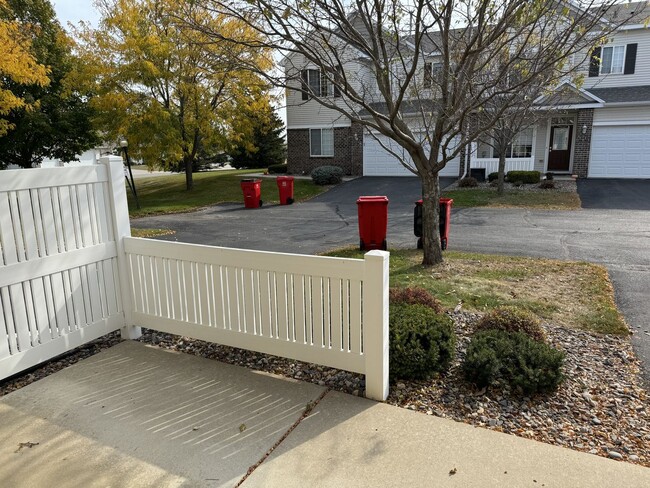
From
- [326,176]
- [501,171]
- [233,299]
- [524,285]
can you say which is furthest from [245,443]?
[326,176]

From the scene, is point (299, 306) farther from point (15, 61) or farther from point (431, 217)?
point (15, 61)

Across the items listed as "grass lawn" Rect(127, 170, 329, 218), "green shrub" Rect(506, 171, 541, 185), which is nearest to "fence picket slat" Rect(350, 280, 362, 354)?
"grass lawn" Rect(127, 170, 329, 218)

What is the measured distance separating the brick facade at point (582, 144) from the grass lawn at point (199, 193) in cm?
1127

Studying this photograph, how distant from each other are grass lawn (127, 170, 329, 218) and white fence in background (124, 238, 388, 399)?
12.8 meters

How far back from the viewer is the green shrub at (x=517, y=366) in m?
3.75

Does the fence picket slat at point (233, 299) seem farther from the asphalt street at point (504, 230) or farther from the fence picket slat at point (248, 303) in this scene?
the asphalt street at point (504, 230)

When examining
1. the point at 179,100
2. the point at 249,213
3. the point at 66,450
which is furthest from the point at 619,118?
the point at 66,450

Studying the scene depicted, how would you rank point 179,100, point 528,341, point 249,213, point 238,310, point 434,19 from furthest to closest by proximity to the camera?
point 179,100, point 249,213, point 434,19, point 238,310, point 528,341

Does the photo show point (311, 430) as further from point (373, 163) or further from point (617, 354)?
point (373, 163)

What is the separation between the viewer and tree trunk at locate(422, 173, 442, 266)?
24.4 feet

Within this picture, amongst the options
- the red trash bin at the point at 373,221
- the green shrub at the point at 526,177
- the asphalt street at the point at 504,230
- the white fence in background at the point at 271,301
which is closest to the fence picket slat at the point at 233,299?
the white fence in background at the point at 271,301

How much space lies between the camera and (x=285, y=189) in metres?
18.2

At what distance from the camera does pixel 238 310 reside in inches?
171

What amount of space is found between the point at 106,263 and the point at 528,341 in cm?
404
